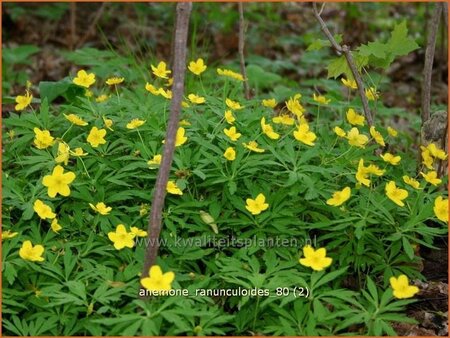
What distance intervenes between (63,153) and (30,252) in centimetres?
50

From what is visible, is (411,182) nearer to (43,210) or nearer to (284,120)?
(284,120)

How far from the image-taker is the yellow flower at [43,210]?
97.9 inches

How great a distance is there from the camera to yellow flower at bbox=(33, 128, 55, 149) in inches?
110

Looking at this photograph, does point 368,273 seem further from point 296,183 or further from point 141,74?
point 141,74

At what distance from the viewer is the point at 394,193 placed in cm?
262

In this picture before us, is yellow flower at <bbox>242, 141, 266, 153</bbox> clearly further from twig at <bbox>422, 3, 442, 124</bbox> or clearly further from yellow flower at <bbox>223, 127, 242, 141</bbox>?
twig at <bbox>422, 3, 442, 124</bbox>

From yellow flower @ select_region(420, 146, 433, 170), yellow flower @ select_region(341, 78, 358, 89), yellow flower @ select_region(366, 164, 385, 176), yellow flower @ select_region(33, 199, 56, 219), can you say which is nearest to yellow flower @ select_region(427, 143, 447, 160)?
yellow flower @ select_region(420, 146, 433, 170)

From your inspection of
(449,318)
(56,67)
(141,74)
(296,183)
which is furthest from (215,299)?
(56,67)

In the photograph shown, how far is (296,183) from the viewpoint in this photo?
8.68 ft

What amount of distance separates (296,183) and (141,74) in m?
1.84

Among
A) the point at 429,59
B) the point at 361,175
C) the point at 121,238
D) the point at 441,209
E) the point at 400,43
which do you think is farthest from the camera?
the point at 429,59

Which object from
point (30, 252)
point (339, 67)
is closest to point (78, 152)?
point (30, 252)

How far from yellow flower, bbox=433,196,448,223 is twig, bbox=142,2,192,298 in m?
1.02

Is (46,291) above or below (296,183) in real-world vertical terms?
below
